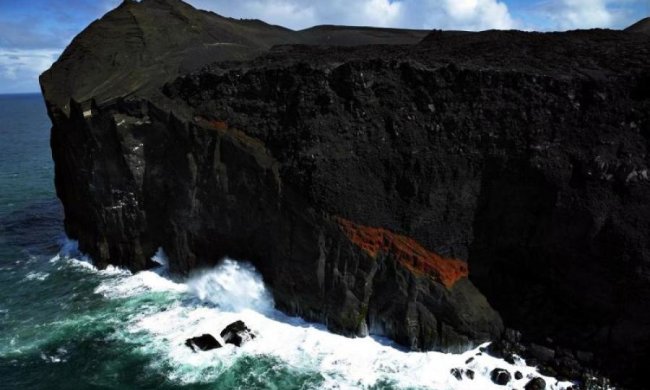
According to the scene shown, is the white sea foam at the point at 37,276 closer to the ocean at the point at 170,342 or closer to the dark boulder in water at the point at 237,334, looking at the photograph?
the ocean at the point at 170,342

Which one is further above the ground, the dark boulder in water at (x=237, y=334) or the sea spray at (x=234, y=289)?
the sea spray at (x=234, y=289)

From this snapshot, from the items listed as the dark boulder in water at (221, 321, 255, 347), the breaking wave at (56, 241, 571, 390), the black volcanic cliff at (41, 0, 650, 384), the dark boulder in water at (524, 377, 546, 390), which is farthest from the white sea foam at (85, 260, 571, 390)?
the black volcanic cliff at (41, 0, 650, 384)

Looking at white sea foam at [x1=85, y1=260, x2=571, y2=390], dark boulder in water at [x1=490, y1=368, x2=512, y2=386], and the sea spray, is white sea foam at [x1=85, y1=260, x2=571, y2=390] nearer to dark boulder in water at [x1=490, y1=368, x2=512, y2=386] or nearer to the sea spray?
the sea spray

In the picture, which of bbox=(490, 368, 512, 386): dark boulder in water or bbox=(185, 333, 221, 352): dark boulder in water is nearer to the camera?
bbox=(490, 368, 512, 386): dark boulder in water

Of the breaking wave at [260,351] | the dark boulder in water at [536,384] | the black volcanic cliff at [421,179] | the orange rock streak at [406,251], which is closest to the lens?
the dark boulder in water at [536,384]

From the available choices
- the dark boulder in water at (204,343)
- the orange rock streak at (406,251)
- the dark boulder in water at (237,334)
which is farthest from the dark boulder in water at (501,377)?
the dark boulder in water at (204,343)

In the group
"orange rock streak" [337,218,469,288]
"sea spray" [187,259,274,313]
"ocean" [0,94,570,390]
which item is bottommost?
"ocean" [0,94,570,390]

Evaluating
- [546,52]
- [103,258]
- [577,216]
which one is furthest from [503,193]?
[103,258]
